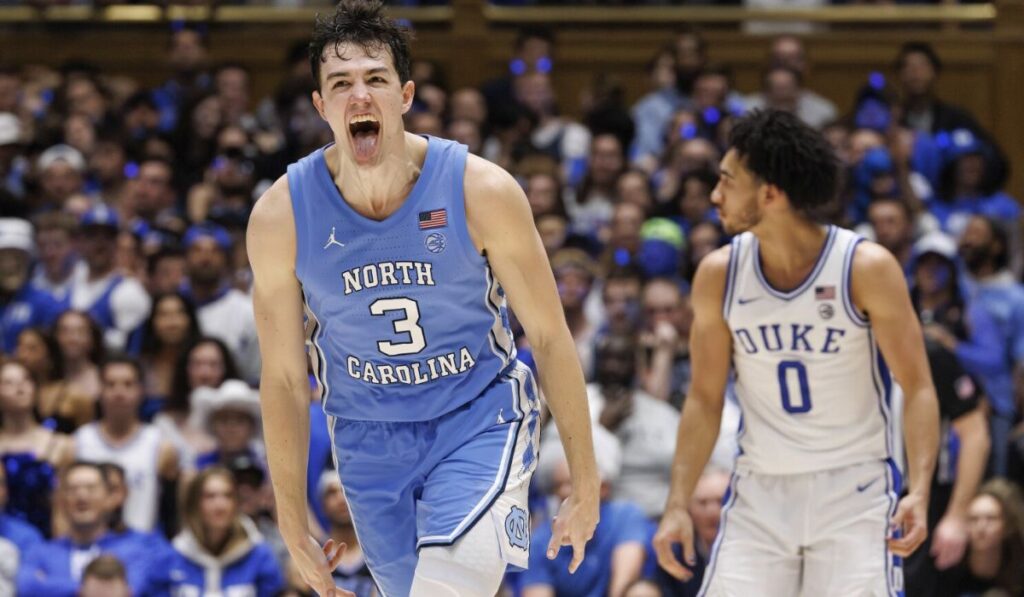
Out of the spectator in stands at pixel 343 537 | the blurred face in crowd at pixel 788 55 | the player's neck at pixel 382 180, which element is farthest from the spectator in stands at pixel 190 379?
the blurred face in crowd at pixel 788 55

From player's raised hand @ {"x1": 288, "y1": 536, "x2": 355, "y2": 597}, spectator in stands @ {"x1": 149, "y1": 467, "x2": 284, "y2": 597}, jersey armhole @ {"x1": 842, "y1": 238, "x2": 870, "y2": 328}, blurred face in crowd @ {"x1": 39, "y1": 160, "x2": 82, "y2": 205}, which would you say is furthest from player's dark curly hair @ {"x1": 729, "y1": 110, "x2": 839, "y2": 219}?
blurred face in crowd @ {"x1": 39, "y1": 160, "x2": 82, "y2": 205}

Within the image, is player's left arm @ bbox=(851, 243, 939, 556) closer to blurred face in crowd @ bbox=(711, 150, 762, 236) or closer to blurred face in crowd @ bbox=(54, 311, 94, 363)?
blurred face in crowd @ bbox=(711, 150, 762, 236)

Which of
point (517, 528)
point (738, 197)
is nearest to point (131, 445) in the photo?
point (738, 197)

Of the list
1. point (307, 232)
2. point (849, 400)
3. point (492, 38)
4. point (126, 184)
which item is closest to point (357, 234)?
point (307, 232)

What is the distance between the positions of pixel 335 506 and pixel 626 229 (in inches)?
108

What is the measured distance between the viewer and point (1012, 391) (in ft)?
28.7

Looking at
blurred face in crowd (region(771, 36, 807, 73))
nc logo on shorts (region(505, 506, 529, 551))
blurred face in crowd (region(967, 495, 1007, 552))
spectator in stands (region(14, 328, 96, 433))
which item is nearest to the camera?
nc logo on shorts (region(505, 506, 529, 551))

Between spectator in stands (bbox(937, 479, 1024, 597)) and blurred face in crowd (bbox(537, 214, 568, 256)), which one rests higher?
blurred face in crowd (bbox(537, 214, 568, 256))

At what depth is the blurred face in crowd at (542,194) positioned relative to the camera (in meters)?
9.41

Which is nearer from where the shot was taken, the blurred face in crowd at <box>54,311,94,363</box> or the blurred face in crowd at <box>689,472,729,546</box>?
the blurred face in crowd at <box>689,472,729,546</box>

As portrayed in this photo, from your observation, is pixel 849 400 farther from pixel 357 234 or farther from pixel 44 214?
pixel 44 214

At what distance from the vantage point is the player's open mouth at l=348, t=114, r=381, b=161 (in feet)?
13.8

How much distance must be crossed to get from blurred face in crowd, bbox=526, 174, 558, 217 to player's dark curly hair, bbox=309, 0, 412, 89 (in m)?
5.04

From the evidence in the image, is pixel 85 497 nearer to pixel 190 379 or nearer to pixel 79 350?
pixel 190 379
